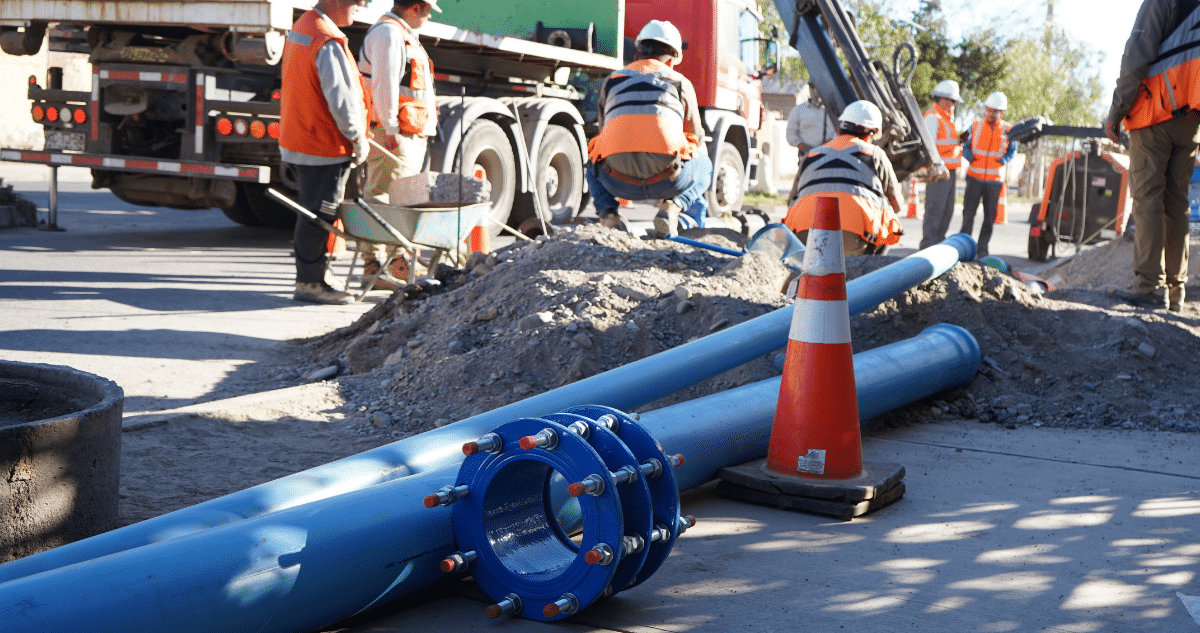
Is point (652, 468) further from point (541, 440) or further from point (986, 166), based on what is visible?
point (986, 166)

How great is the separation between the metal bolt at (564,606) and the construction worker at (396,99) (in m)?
4.80

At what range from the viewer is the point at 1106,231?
13.9 metres

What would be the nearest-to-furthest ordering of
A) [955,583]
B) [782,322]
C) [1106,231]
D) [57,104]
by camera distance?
[955,583], [782,322], [57,104], [1106,231]

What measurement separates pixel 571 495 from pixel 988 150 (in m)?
10.3

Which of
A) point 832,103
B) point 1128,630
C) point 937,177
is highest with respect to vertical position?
point 832,103

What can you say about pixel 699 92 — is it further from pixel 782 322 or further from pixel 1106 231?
pixel 782 322

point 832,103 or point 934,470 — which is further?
point 832,103

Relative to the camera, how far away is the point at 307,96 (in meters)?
6.48

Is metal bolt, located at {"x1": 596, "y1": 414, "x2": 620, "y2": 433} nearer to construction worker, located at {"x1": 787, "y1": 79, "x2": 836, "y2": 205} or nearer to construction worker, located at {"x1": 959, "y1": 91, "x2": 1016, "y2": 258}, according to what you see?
construction worker, located at {"x1": 959, "y1": 91, "x2": 1016, "y2": 258}

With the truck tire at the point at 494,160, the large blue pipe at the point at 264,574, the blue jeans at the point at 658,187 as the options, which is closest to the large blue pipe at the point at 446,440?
the large blue pipe at the point at 264,574

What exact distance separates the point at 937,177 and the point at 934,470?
6825mm

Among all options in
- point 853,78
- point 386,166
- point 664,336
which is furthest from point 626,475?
point 853,78

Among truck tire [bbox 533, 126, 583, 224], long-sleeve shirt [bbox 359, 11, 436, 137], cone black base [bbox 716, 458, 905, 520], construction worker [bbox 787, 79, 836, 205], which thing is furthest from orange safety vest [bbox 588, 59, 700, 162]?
construction worker [bbox 787, 79, 836, 205]

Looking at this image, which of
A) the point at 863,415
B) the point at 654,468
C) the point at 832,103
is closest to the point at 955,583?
the point at 654,468
